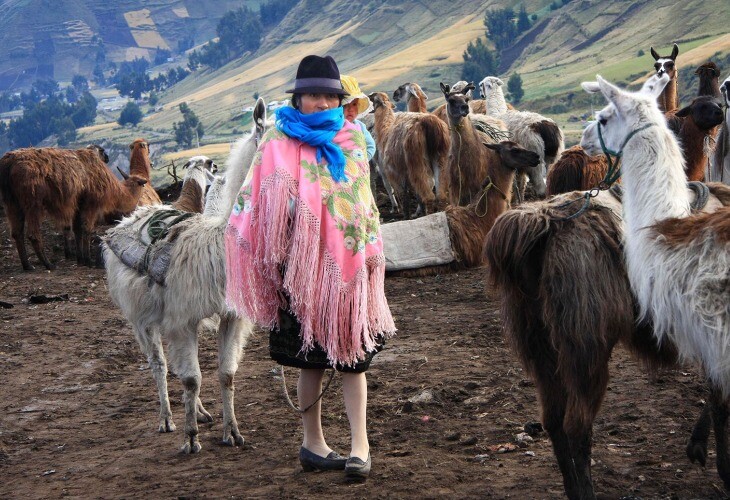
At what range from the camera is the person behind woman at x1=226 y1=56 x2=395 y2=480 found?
14.3 ft

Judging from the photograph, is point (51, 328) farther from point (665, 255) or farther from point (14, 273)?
point (665, 255)

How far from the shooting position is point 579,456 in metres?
3.99

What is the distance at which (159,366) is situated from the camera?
5941mm

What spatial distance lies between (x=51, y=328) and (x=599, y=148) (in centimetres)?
592

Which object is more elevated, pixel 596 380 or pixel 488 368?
pixel 596 380

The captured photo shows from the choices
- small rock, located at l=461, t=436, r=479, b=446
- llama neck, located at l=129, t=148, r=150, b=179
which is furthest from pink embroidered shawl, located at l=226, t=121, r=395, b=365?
llama neck, located at l=129, t=148, r=150, b=179

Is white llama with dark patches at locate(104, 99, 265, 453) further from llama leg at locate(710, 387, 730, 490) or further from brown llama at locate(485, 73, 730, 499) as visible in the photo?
llama leg at locate(710, 387, 730, 490)

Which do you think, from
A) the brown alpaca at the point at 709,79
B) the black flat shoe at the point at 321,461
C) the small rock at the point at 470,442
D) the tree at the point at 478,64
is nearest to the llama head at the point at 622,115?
the small rock at the point at 470,442

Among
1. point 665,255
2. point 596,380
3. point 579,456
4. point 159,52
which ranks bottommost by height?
point 579,456

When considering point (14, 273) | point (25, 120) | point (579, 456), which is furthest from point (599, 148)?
point (25, 120)

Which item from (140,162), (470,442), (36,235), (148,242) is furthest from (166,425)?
(140,162)

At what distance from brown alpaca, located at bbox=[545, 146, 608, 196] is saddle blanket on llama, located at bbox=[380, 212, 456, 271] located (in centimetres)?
147

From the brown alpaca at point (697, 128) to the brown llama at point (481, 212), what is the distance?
62.6 inches

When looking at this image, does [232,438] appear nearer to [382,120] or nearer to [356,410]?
[356,410]
